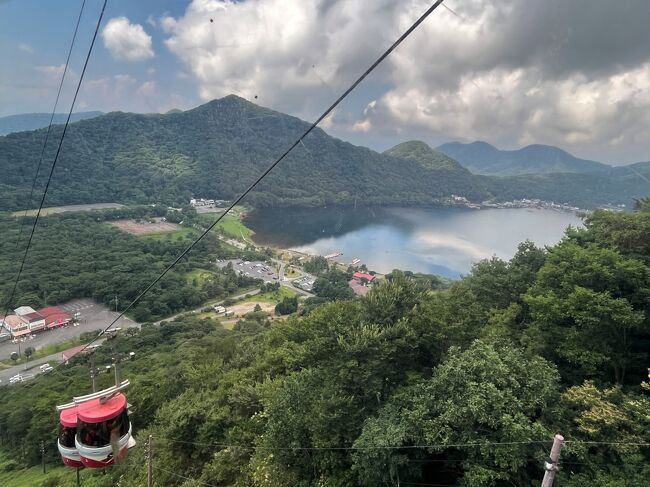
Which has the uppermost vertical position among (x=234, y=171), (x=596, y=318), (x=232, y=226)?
(x=234, y=171)

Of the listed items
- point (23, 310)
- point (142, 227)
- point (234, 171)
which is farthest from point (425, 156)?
point (23, 310)

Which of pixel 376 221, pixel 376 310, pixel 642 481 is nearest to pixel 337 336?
pixel 376 310

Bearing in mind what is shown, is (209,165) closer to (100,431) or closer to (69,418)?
(69,418)

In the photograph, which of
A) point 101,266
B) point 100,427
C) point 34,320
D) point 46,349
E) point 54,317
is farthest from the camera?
point 101,266

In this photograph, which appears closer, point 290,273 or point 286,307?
point 286,307

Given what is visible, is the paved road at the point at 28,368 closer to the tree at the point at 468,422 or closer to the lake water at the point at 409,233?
the tree at the point at 468,422

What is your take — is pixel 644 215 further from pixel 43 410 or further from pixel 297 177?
pixel 297 177

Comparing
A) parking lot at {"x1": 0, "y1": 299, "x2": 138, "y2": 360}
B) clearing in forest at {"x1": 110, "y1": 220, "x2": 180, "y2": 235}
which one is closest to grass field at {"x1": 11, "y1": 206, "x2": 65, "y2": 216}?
clearing in forest at {"x1": 110, "y1": 220, "x2": 180, "y2": 235}
